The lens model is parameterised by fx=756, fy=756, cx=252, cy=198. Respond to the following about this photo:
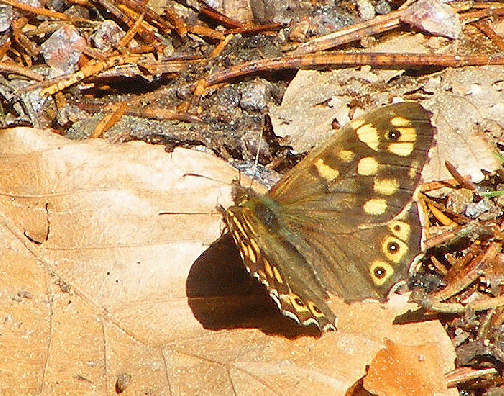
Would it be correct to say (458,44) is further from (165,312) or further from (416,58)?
(165,312)

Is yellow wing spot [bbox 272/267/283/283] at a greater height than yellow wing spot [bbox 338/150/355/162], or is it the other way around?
yellow wing spot [bbox 338/150/355/162]

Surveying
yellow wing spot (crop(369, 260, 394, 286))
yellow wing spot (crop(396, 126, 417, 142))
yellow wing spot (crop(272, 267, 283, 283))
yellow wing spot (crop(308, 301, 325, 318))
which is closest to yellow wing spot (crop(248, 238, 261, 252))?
yellow wing spot (crop(272, 267, 283, 283))

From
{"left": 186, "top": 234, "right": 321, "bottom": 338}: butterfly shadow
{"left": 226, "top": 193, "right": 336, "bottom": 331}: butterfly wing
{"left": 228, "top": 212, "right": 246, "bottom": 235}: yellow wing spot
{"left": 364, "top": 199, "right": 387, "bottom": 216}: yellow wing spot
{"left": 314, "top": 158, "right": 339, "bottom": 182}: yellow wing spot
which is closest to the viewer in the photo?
{"left": 226, "top": 193, "right": 336, "bottom": 331}: butterfly wing

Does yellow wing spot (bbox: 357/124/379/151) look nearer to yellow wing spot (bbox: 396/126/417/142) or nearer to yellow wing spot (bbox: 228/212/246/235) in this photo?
yellow wing spot (bbox: 396/126/417/142)

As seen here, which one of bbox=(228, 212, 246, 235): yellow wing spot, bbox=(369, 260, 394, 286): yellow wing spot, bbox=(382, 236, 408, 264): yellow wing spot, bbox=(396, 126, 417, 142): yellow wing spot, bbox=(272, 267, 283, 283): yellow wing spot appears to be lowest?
bbox=(369, 260, 394, 286): yellow wing spot

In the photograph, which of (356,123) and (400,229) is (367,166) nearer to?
(356,123)

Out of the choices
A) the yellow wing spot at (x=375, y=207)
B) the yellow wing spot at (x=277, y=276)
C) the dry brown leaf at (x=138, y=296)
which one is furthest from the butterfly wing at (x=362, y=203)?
the yellow wing spot at (x=277, y=276)

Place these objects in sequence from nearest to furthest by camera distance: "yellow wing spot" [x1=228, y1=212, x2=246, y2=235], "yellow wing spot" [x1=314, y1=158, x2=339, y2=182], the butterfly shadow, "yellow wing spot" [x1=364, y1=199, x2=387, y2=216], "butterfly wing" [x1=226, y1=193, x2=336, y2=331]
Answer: "butterfly wing" [x1=226, y1=193, x2=336, y2=331], "yellow wing spot" [x1=228, y1=212, x2=246, y2=235], the butterfly shadow, "yellow wing spot" [x1=364, y1=199, x2=387, y2=216], "yellow wing spot" [x1=314, y1=158, x2=339, y2=182]
